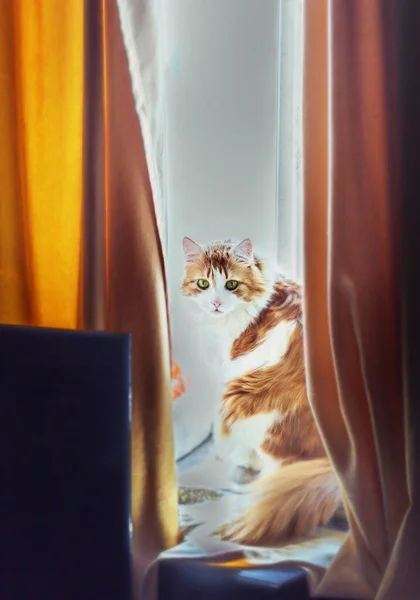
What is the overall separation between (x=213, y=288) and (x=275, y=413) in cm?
37

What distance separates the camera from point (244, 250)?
4.76 ft

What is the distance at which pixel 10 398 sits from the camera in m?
1.11

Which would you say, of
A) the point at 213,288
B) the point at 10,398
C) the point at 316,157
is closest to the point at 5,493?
the point at 10,398

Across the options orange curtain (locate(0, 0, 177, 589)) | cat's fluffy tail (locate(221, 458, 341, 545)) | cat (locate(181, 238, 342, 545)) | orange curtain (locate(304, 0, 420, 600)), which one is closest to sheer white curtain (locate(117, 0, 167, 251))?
orange curtain (locate(0, 0, 177, 589))

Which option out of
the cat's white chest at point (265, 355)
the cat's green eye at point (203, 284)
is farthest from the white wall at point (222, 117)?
the cat's white chest at point (265, 355)

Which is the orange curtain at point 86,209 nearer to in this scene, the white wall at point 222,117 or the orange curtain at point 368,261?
the white wall at point 222,117

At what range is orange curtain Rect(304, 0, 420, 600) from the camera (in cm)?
130

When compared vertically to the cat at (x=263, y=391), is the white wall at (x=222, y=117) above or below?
above

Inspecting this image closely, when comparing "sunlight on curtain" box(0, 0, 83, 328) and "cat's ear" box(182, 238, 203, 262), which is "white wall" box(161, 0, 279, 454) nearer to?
"cat's ear" box(182, 238, 203, 262)

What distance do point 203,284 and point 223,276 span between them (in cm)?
6

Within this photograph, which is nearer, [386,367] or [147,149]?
[386,367]

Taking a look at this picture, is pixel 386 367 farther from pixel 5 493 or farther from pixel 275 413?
pixel 5 493

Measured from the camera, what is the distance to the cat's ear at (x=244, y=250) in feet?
4.75

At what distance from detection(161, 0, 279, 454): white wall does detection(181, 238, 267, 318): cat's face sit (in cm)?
5
